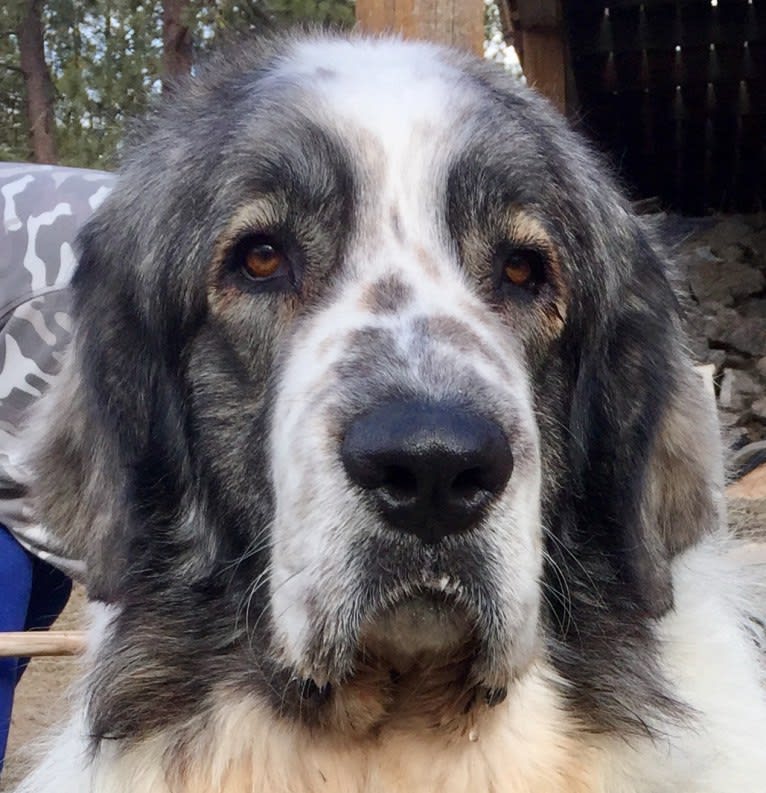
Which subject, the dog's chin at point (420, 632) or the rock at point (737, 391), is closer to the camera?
the dog's chin at point (420, 632)

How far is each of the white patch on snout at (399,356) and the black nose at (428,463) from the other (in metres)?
0.04

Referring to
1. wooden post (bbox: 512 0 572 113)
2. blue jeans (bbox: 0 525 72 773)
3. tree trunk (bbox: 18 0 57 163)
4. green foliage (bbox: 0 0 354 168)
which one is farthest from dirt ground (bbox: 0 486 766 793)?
tree trunk (bbox: 18 0 57 163)

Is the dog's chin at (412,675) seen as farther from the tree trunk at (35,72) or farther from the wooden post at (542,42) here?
the tree trunk at (35,72)

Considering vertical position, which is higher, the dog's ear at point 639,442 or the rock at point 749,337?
the dog's ear at point 639,442

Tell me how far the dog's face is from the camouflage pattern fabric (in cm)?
57

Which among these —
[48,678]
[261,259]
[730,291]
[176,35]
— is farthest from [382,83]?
[176,35]

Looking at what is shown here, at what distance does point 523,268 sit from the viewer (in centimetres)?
236

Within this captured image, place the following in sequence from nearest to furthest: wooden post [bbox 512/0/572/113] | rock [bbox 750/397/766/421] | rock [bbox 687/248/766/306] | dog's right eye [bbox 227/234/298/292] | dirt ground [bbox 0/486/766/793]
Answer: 1. dog's right eye [bbox 227/234/298/292]
2. wooden post [bbox 512/0/572/113]
3. dirt ground [bbox 0/486/766/793]
4. rock [bbox 750/397/766/421]
5. rock [bbox 687/248/766/306]

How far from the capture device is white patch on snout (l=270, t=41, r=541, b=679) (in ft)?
6.08

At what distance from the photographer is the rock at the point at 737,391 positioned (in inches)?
342

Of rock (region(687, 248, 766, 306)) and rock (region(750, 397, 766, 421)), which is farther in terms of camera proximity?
rock (region(687, 248, 766, 306))

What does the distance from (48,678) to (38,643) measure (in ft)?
16.8

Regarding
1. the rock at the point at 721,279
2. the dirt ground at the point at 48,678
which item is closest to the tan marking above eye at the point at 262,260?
the dirt ground at the point at 48,678

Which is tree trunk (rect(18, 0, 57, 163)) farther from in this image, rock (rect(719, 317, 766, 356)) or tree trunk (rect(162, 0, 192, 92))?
rock (rect(719, 317, 766, 356))
